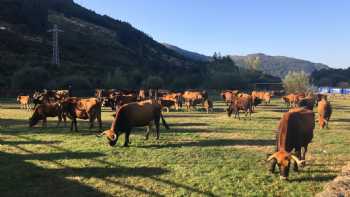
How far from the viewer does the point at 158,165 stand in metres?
12.3

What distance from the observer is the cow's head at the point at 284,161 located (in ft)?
34.5

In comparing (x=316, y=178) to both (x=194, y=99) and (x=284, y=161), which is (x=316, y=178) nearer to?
(x=284, y=161)

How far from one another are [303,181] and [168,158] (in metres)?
4.42

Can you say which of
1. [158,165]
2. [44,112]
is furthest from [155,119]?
[44,112]

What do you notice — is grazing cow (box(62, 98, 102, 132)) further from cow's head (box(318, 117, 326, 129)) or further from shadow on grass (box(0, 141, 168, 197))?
cow's head (box(318, 117, 326, 129))

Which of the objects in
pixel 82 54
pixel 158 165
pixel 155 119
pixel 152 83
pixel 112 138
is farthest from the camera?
pixel 82 54

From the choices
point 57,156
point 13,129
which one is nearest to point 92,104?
point 13,129

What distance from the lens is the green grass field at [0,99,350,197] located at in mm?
9891

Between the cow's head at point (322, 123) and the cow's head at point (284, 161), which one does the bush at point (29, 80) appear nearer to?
the cow's head at point (322, 123)

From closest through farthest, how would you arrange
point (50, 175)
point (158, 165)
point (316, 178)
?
1. point (316, 178)
2. point (50, 175)
3. point (158, 165)

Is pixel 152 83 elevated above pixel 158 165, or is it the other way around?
pixel 152 83

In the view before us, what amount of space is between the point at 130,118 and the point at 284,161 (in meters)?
7.26

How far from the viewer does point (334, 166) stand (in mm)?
12383

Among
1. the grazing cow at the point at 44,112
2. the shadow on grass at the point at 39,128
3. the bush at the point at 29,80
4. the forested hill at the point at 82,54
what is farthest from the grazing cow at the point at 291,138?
the forested hill at the point at 82,54
